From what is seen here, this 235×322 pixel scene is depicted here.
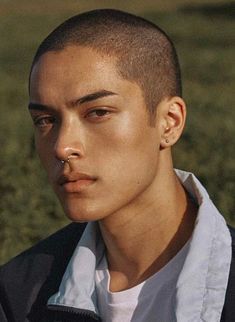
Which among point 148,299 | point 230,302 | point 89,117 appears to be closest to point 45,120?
point 89,117

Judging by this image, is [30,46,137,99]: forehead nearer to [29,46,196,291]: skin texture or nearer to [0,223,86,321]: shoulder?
[29,46,196,291]: skin texture

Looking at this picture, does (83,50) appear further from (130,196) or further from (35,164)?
(35,164)

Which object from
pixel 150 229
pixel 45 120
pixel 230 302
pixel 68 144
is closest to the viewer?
pixel 230 302

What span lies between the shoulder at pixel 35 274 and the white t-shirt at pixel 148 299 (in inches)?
9.2

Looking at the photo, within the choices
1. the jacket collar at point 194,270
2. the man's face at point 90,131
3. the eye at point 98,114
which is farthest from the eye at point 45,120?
the jacket collar at point 194,270

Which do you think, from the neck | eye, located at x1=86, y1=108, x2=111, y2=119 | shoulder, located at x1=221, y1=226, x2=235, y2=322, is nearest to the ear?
the neck

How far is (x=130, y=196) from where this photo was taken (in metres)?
3.34

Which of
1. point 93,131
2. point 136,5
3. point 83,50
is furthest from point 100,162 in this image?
point 136,5

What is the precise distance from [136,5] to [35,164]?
96.0 ft

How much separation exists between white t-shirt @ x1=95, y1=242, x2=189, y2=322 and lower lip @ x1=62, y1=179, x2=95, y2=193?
1.23 ft

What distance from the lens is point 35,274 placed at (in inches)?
140

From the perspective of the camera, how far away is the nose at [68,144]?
3.23 metres

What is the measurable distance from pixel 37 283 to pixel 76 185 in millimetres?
464

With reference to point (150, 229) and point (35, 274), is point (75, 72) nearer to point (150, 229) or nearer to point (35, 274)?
point (150, 229)
